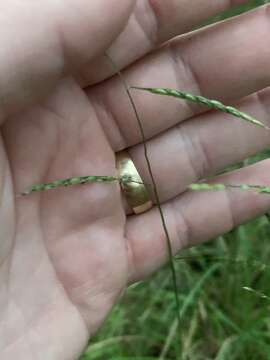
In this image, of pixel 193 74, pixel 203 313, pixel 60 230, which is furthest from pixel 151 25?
pixel 203 313

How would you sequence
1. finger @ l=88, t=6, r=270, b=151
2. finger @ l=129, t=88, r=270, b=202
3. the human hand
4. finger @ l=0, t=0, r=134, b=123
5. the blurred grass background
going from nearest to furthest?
finger @ l=0, t=0, r=134, b=123, the human hand, finger @ l=88, t=6, r=270, b=151, finger @ l=129, t=88, r=270, b=202, the blurred grass background

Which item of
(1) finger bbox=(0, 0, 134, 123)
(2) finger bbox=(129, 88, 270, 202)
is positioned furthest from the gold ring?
(1) finger bbox=(0, 0, 134, 123)

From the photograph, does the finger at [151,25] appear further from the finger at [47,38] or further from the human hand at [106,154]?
the finger at [47,38]

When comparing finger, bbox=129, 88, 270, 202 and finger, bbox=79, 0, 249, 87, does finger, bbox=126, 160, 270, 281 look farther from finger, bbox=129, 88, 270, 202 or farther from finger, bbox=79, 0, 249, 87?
finger, bbox=79, 0, 249, 87

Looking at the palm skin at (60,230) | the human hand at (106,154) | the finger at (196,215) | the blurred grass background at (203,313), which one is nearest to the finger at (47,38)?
the human hand at (106,154)

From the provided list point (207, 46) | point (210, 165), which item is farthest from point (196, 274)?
point (207, 46)

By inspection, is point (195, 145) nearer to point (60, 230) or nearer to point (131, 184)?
point (131, 184)
